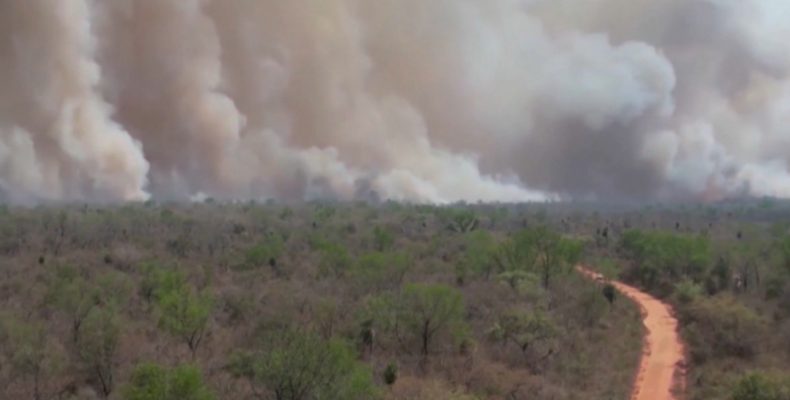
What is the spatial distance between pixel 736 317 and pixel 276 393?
A: 29.4 meters

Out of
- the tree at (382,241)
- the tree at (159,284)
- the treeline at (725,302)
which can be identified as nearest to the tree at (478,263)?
the tree at (382,241)

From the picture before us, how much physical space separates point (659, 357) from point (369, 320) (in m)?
18.7

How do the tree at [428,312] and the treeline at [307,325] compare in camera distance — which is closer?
the treeline at [307,325]

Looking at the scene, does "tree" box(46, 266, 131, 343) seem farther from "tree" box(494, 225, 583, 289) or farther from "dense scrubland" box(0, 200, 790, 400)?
"tree" box(494, 225, 583, 289)

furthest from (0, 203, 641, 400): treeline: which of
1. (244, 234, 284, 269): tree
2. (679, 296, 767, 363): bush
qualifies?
(679, 296, 767, 363): bush

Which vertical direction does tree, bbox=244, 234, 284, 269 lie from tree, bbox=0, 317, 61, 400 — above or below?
above

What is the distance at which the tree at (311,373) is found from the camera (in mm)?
27812

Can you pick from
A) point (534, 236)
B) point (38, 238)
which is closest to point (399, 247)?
point (534, 236)

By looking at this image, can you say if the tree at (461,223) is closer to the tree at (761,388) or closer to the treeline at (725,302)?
the treeline at (725,302)

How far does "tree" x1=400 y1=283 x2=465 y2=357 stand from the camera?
134 feet

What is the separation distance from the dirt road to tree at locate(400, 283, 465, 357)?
11082 millimetres

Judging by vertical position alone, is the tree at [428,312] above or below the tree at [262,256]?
below

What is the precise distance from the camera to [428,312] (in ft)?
134

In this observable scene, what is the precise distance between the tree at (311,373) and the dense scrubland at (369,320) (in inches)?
2.6
